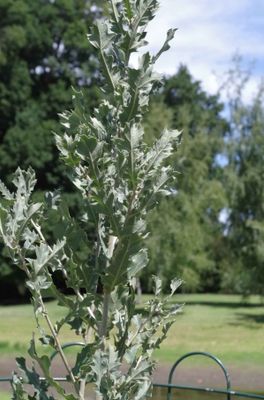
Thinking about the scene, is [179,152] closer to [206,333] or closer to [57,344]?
[206,333]

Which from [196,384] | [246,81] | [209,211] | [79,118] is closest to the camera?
[79,118]

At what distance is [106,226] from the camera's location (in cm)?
330

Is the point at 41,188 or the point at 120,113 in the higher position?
the point at 41,188

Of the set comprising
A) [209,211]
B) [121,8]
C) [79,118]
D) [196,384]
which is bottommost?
[196,384]

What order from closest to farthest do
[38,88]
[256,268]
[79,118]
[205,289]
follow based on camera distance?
[79,118]
[256,268]
[38,88]
[205,289]

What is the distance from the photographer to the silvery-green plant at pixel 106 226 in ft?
9.89

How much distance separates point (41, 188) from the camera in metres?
34.9

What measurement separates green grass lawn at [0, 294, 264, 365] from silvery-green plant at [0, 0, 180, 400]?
732 cm

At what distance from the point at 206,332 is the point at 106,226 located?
18.4m

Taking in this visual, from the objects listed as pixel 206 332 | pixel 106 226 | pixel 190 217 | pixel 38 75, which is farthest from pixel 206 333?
pixel 38 75

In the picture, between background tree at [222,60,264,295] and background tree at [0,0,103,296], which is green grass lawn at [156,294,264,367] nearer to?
background tree at [222,60,264,295]

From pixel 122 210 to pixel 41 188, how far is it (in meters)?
32.1

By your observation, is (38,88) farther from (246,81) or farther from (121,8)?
(121,8)

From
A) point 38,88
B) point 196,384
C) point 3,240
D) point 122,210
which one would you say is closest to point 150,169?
point 122,210
